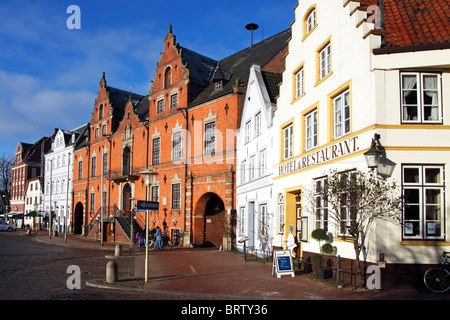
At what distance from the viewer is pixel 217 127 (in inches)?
1142

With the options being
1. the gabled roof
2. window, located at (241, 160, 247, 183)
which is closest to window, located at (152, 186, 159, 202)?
window, located at (241, 160, 247, 183)

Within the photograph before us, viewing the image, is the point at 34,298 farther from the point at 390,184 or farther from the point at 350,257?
the point at 390,184

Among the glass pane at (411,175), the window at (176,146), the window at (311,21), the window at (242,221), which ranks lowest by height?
the window at (242,221)

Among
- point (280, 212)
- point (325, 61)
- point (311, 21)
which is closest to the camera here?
point (325, 61)

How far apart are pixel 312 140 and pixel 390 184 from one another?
4.95 m

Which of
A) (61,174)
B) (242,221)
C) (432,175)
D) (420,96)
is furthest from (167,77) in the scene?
(61,174)

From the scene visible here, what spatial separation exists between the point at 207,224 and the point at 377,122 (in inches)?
810

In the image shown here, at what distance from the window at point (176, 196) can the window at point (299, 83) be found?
16.4 m

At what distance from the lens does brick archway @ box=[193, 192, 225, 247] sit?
3023 centimetres

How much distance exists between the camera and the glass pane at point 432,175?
11617 mm

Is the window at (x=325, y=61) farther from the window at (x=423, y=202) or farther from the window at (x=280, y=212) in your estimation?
the window at (x=280, y=212)

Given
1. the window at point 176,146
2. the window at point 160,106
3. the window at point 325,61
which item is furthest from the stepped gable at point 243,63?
the window at point 325,61

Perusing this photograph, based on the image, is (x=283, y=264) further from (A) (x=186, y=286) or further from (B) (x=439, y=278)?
(B) (x=439, y=278)

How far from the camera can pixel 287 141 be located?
62.3 ft
